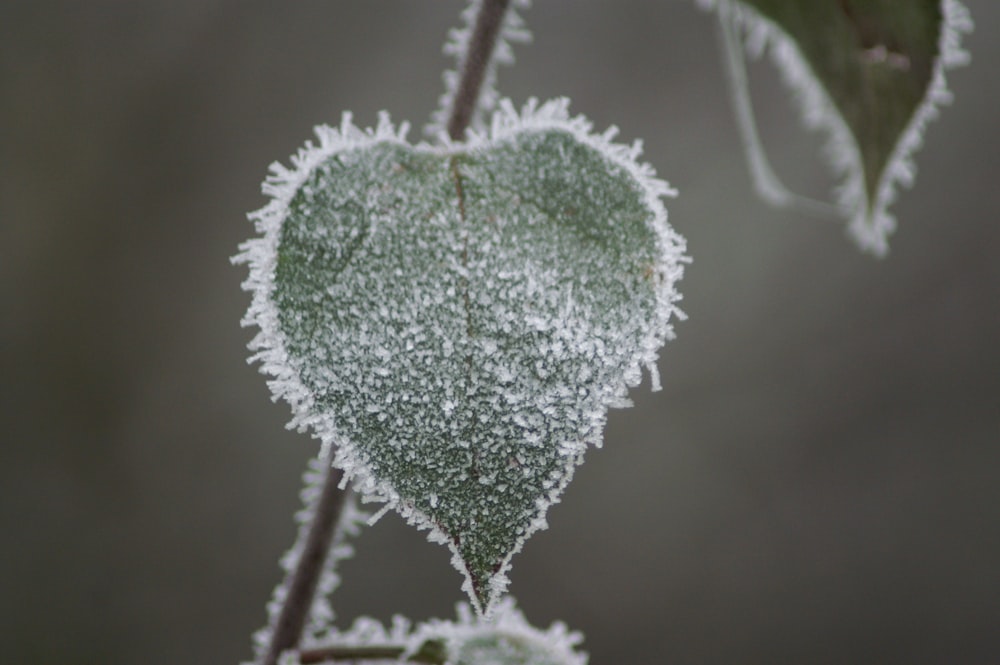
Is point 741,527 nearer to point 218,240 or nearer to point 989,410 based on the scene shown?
point 989,410

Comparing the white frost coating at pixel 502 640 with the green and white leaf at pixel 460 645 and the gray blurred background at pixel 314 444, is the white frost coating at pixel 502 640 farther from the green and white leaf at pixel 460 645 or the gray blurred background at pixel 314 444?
the gray blurred background at pixel 314 444

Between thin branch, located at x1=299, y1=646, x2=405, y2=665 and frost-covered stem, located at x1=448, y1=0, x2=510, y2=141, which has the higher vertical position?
frost-covered stem, located at x1=448, y1=0, x2=510, y2=141

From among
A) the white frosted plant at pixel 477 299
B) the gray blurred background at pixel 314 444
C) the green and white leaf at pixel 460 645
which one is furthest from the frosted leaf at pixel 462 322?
the gray blurred background at pixel 314 444

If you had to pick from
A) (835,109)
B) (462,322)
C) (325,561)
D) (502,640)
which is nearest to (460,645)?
(502,640)

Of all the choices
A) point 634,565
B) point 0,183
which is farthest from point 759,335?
point 0,183

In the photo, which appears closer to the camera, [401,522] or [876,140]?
[876,140]

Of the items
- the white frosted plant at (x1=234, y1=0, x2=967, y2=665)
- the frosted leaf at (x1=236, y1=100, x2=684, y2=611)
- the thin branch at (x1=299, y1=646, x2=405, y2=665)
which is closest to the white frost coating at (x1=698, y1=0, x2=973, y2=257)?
the white frosted plant at (x1=234, y1=0, x2=967, y2=665)

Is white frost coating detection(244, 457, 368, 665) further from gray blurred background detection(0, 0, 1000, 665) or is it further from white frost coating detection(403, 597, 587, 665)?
gray blurred background detection(0, 0, 1000, 665)
